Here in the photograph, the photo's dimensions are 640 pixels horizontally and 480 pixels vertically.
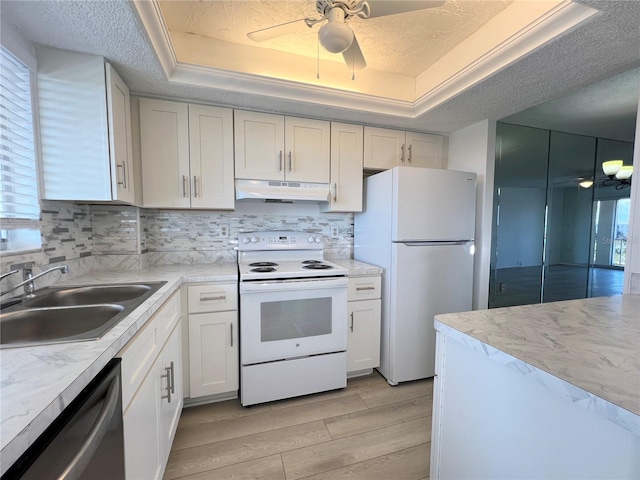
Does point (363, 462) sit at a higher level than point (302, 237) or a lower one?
lower

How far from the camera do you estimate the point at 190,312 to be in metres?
1.79

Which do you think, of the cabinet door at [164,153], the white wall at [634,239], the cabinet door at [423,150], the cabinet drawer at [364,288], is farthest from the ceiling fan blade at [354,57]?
the white wall at [634,239]

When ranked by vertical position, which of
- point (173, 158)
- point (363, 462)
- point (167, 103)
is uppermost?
point (167, 103)

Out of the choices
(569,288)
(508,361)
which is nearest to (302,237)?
(508,361)

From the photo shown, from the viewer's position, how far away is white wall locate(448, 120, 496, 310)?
233cm

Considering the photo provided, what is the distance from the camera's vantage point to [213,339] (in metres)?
1.85

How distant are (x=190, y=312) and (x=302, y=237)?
1133 millimetres

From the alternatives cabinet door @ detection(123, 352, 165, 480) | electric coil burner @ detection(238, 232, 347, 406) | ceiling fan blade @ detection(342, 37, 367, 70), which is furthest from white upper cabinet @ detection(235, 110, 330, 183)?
cabinet door @ detection(123, 352, 165, 480)

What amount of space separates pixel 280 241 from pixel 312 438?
148cm

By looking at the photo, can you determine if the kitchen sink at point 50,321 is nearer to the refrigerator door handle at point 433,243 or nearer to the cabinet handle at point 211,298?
the cabinet handle at point 211,298

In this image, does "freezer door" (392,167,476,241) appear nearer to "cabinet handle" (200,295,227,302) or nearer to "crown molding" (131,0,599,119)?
"crown molding" (131,0,599,119)

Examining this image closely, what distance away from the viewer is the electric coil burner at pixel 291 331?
184cm

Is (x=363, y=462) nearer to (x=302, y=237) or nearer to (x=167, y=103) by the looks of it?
(x=302, y=237)

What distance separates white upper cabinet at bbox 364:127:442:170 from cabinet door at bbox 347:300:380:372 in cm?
128
